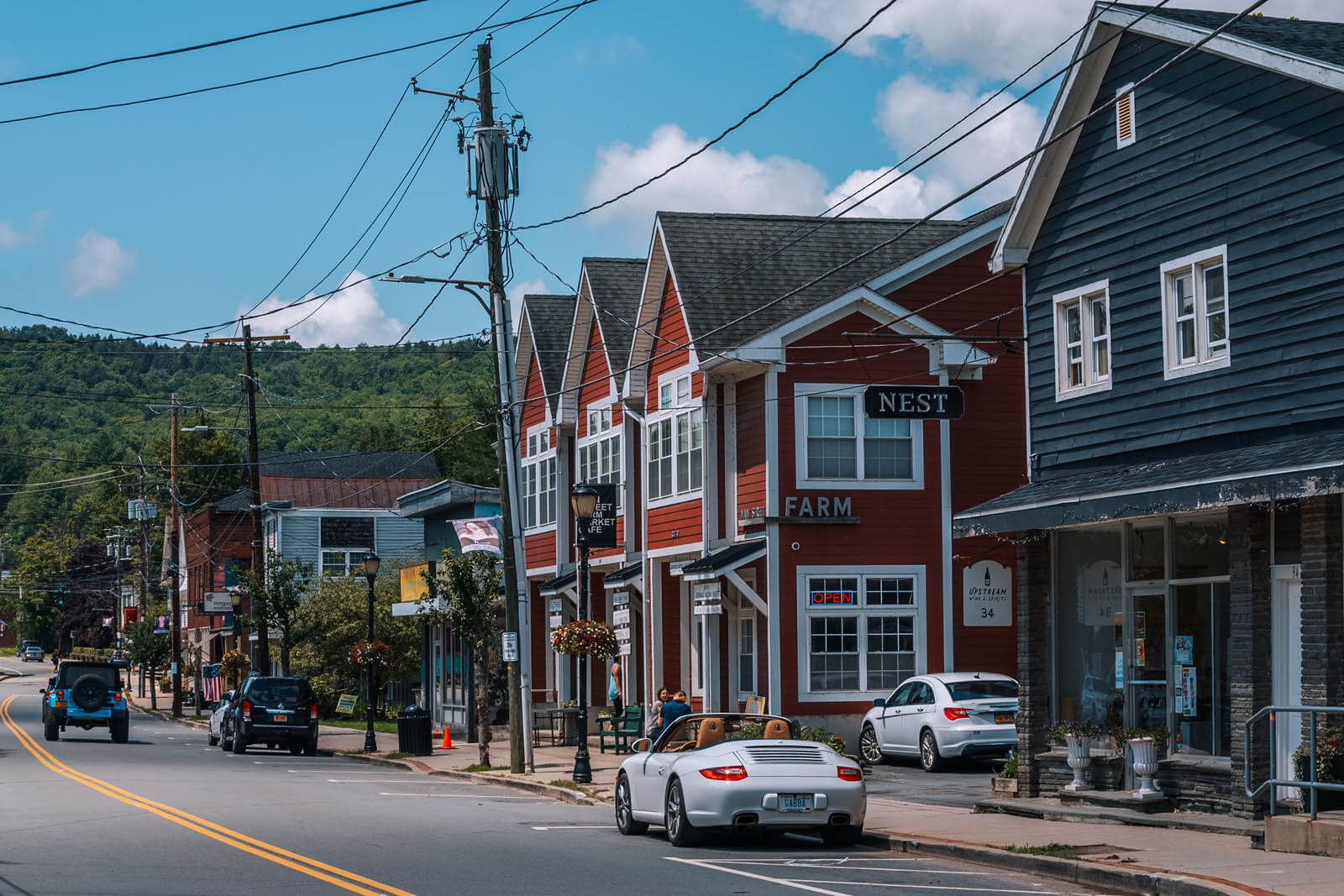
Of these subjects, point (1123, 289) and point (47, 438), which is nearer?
point (1123, 289)

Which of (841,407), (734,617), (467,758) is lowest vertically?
(467,758)

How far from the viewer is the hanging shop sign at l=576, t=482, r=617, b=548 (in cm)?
3638

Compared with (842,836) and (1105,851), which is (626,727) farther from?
(1105,851)

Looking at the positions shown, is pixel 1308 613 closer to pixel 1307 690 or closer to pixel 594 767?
pixel 1307 690

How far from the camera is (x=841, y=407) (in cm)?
3045

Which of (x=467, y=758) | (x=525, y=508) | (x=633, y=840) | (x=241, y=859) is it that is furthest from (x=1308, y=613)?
(x=525, y=508)

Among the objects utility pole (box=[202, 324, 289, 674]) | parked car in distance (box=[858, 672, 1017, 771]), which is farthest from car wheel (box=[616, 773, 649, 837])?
utility pole (box=[202, 324, 289, 674])

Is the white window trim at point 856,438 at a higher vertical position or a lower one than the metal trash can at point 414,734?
higher

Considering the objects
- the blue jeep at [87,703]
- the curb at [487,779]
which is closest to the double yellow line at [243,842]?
the curb at [487,779]

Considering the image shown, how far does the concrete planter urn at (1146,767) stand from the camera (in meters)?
17.6

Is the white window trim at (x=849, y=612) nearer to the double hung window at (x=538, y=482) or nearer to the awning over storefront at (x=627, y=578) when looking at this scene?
the awning over storefront at (x=627, y=578)

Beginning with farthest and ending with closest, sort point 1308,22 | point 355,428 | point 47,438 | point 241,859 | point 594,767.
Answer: point 47,438, point 355,428, point 594,767, point 1308,22, point 241,859

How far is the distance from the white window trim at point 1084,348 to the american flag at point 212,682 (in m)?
58.0

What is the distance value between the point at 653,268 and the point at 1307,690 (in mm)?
20937
